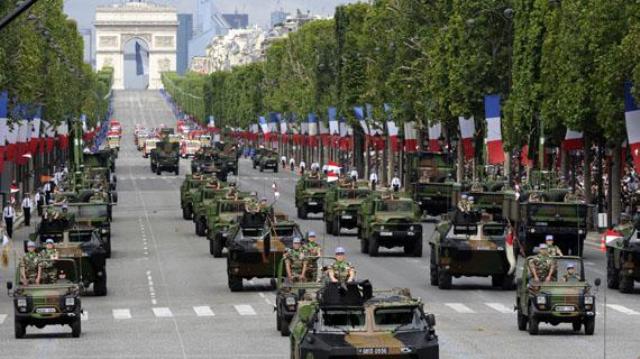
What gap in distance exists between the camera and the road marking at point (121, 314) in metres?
43.5

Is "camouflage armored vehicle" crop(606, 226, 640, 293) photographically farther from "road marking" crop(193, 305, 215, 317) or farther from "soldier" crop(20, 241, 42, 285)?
"soldier" crop(20, 241, 42, 285)

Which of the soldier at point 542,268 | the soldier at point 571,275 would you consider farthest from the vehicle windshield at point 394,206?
the soldier at point 571,275

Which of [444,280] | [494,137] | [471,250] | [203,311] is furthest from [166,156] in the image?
[203,311]

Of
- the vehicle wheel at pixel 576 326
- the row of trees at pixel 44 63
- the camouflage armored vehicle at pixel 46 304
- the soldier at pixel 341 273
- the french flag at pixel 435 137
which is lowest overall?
the vehicle wheel at pixel 576 326

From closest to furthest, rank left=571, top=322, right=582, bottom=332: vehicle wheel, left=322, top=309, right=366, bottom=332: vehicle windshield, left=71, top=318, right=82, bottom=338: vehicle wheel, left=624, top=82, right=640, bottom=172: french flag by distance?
1. left=322, top=309, right=366, bottom=332: vehicle windshield
2. left=571, top=322, right=582, bottom=332: vehicle wheel
3. left=71, top=318, right=82, bottom=338: vehicle wheel
4. left=624, top=82, right=640, bottom=172: french flag

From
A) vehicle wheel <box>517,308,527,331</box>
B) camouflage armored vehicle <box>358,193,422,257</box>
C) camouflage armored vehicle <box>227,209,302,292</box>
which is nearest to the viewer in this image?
vehicle wheel <box>517,308,527,331</box>

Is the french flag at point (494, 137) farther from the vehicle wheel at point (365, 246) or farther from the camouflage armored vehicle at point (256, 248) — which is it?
the camouflage armored vehicle at point (256, 248)

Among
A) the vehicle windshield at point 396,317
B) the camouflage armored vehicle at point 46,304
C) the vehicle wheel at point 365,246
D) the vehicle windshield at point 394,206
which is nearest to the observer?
the vehicle windshield at point 396,317

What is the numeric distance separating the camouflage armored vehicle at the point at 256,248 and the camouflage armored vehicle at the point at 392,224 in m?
11.5

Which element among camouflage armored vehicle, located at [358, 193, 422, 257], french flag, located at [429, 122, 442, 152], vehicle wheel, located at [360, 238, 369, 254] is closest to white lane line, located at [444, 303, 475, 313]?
camouflage armored vehicle, located at [358, 193, 422, 257]

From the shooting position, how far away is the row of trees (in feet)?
281

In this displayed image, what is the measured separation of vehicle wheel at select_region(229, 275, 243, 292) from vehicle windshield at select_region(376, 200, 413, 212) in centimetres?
1287

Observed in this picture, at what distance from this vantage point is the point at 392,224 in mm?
60781

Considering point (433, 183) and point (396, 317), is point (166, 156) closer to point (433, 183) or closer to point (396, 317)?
point (433, 183)
